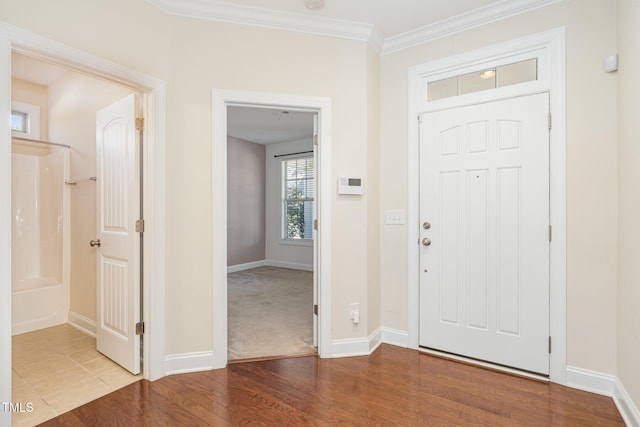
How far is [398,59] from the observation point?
285 centimetres

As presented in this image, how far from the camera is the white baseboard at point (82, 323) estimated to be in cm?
312

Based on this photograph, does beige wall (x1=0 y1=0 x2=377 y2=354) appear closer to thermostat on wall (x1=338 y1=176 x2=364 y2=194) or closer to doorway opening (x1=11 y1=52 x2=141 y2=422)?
thermostat on wall (x1=338 y1=176 x2=364 y2=194)

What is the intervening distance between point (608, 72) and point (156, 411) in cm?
366

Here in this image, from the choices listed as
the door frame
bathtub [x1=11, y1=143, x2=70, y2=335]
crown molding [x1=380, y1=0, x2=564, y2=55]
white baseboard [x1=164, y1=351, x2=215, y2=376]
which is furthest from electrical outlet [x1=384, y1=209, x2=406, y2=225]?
bathtub [x1=11, y1=143, x2=70, y2=335]

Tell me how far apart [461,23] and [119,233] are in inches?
128

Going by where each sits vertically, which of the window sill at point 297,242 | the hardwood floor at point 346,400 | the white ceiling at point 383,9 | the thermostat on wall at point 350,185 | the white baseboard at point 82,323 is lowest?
the hardwood floor at point 346,400

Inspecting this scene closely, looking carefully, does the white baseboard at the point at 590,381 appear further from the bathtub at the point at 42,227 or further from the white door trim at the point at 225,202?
the bathtub at the point at 42,227

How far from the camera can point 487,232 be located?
2461 millimetres

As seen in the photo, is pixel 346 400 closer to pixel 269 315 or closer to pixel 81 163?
pixel 269 315

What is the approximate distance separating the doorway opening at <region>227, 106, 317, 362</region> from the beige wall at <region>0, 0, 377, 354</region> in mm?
2060

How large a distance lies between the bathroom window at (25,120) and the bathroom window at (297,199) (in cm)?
424

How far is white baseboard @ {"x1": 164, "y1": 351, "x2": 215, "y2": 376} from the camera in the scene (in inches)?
91.7

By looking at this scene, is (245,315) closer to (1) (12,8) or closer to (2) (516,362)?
(2) (516,362)

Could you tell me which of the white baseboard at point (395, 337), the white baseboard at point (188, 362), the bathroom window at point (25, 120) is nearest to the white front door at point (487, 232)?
the white baseboard at point (395, 337)
